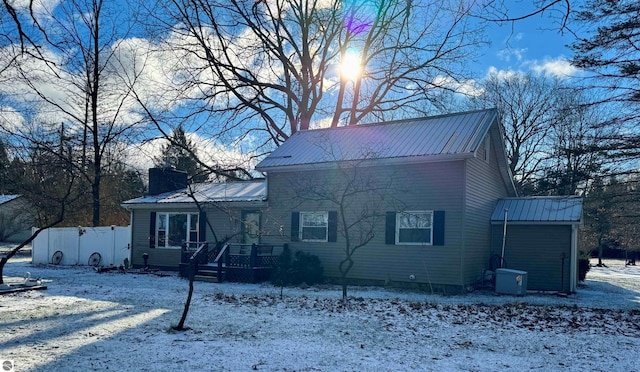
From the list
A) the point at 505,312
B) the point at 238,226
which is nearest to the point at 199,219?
the point at 238,226

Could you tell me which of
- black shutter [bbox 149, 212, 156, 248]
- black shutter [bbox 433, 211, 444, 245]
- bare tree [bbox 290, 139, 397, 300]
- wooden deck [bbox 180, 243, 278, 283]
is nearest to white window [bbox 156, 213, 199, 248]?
black shutter [bbox 149, 212, 156, 248]

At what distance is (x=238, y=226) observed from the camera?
663 inches

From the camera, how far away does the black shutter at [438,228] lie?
13.3 m

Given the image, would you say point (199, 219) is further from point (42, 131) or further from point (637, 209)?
point (637, 209)

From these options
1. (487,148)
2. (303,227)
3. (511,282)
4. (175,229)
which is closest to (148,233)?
(175,229)

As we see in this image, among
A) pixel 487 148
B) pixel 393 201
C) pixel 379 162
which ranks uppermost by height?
pixel 487 148

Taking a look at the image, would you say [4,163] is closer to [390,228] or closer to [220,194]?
[220,194]

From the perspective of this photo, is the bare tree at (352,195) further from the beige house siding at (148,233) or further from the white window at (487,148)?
the white window at (487,148)

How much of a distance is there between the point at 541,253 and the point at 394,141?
5.57 m

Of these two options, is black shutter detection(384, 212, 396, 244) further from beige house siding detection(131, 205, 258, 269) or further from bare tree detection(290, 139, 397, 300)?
beige house siding detection(131, 205, 258, 269)

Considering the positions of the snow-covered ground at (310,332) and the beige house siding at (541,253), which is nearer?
the snow-covered ground at (310,332)

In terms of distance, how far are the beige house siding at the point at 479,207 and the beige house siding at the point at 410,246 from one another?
0.35 m

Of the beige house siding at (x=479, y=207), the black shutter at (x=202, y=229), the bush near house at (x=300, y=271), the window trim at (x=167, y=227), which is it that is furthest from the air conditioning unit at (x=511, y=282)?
the window trim at (x=167, y=227)

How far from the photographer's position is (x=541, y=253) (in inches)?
575
